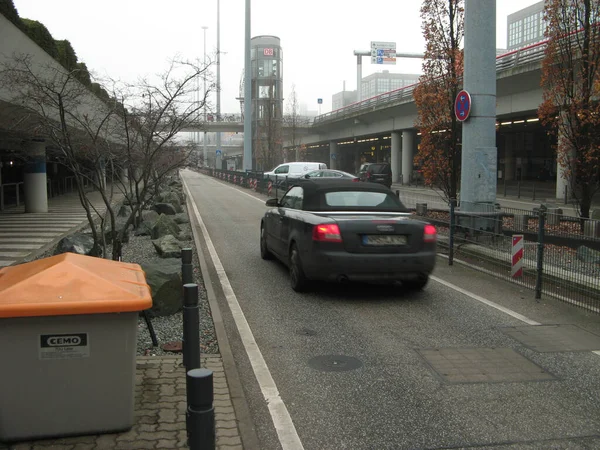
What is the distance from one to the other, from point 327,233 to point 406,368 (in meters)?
2.58

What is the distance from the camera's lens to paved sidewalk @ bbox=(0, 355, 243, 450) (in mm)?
3549

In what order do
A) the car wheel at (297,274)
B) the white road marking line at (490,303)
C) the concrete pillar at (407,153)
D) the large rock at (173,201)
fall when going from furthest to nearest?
the concrete pillar at (407,153) < the large rock at (173,201) < the car wheel at (297,274) < the white road marking line at (490,303)

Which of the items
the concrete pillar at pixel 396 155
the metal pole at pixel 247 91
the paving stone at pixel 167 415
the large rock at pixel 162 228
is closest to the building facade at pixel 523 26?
the concrete pillar at pixel 396 155

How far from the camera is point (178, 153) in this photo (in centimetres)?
1703

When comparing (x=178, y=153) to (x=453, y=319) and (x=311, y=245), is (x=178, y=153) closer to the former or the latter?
(x=311, y=245)

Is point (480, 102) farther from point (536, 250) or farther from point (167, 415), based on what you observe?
point (167, 415)

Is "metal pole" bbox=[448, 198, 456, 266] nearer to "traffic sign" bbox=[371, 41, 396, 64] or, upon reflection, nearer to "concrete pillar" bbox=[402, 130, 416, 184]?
"concrete pillar" bbox=[402, 130, 416, 184]

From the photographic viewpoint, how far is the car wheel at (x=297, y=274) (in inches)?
306

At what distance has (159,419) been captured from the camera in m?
3.92

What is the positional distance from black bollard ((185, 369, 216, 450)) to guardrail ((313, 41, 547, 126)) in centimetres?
1557

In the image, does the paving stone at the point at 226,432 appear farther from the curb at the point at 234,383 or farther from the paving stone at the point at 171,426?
the paving stone at the point at 171,426

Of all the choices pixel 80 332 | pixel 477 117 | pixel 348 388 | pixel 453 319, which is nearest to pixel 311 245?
pixel 453 319

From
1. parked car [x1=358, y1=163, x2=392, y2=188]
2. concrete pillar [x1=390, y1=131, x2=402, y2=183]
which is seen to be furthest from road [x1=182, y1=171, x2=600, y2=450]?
concrete pillar [x1=390, y1=131, x2=402, y2=183]

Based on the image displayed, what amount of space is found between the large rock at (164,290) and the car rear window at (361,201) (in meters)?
2.52
